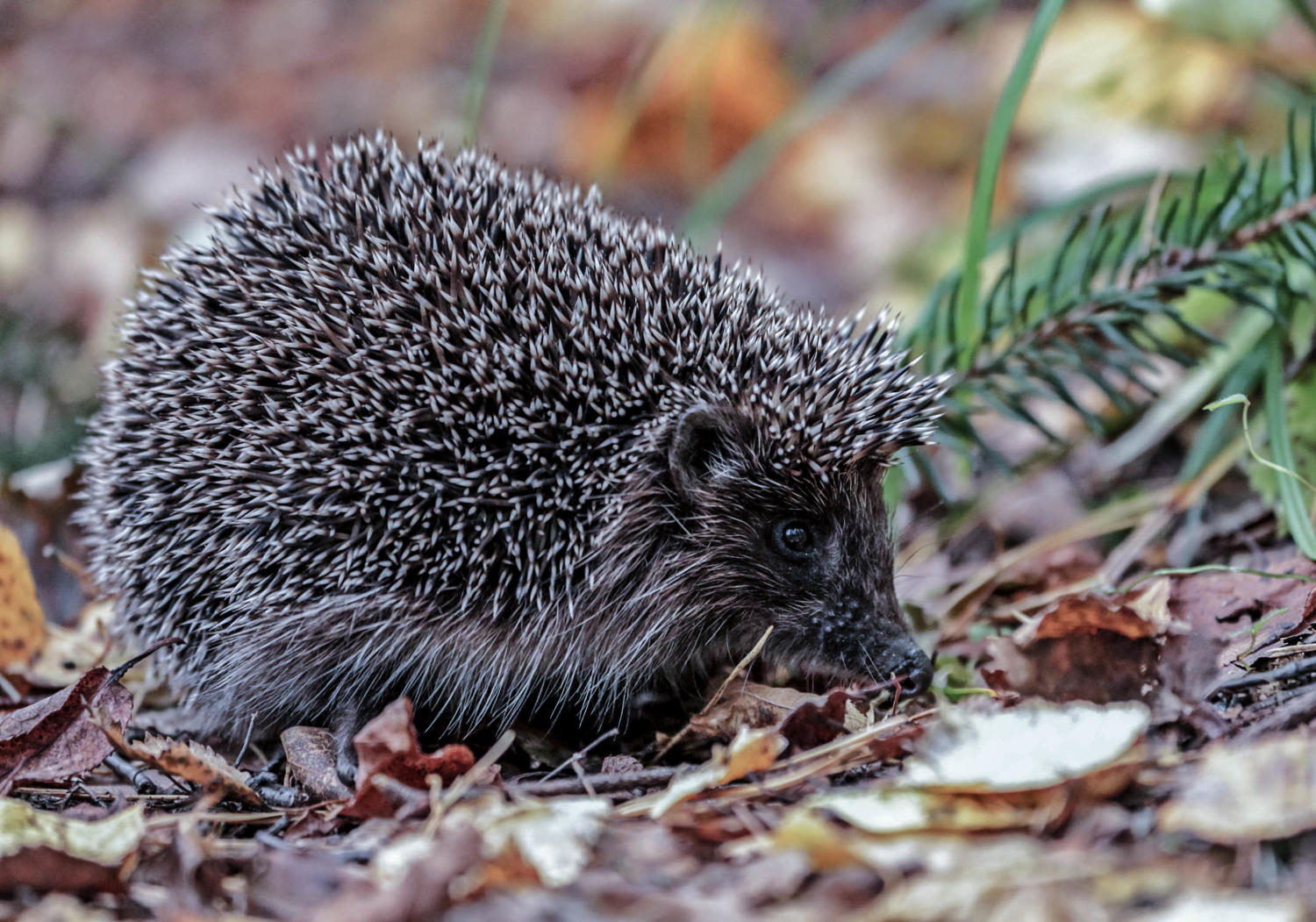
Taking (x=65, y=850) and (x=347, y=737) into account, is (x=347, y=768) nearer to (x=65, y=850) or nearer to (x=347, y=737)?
(x=347, y=737)

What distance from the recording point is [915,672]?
403 centimetres

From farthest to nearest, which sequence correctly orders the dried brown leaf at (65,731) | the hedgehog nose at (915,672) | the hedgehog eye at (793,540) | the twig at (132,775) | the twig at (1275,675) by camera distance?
the hedgehog eye at (793,540)
the hedgehog nose at (915,672)
the twig at (132,775)
the dried brown leaf at (65,731)
the twig at (1275,675)

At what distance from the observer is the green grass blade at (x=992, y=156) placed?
4516 mm

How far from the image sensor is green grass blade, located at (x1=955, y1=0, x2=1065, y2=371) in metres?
4.52

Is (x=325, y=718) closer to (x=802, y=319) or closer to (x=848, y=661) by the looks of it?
(x=848, y=661)

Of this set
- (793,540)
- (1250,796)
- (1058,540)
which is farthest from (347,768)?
(1058,540)

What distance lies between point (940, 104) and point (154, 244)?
23.8 ft

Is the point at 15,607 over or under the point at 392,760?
over

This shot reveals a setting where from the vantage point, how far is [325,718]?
4.34 m

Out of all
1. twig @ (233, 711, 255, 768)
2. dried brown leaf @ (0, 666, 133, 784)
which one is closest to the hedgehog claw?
twig @ (233, 711, 255, 768)

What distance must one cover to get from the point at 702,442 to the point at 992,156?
5.00 feet

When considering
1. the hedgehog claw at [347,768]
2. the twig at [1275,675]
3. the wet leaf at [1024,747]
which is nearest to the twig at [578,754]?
the hedgehog claw at [347,768]

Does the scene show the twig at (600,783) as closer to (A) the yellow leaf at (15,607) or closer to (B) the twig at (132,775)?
(B) the twig at (132,775)

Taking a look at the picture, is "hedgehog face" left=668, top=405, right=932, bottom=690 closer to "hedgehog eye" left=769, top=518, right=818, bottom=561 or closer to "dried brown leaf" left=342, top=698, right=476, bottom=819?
"hedgehog eye" left=769, top=518, right=818, bottom=561
